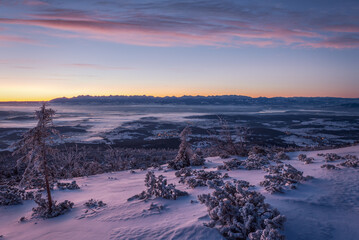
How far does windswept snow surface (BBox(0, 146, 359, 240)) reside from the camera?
404 cm

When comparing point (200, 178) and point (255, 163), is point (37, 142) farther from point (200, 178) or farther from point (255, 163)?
point (255, 163)

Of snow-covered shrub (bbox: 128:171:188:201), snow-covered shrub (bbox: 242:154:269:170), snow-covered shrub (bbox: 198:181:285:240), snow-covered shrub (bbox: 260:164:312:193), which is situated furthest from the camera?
snow-covered shrub (bbox: 242:154:269:170)

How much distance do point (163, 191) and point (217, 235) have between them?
2424 mm

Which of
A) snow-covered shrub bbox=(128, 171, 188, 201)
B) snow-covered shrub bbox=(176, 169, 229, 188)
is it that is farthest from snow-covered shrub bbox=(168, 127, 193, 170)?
snow-covered shrub bbox=(128, 171, 188, 201)

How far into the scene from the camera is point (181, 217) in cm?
468

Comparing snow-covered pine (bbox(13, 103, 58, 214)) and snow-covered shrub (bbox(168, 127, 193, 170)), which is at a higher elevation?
snow-covered pine (bbox(13, 103, 58, 214))

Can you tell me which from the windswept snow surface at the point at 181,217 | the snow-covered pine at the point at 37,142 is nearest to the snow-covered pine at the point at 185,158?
the windswept snow surface at the point at 181,217

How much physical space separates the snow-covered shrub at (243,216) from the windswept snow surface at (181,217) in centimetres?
23

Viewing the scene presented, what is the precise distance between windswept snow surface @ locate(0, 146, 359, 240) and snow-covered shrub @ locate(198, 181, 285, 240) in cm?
23

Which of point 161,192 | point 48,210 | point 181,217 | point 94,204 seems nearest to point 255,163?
point 161,192

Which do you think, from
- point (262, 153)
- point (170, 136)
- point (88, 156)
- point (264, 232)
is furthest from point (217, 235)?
point (170, 136)

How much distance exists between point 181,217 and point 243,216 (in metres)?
1.32

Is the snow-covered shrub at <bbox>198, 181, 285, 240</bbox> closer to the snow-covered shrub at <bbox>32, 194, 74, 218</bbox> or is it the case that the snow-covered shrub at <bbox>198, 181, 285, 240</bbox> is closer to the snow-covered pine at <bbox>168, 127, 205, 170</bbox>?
the snow-covered shrub at <bbox>32, 194, 74, 218</bbox>

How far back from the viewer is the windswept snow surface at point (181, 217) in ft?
13.3
